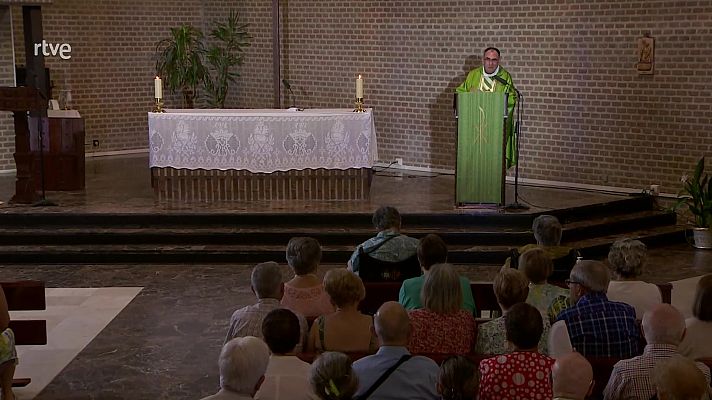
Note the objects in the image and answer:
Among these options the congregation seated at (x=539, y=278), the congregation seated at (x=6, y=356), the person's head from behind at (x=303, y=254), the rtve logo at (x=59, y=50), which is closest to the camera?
the congregation seated at (x=539, y=278)

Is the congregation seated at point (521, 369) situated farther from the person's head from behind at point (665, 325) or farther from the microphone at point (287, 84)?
the microphone at point (287, 84)

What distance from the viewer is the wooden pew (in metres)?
5.87

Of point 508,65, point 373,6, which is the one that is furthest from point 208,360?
point 373,6

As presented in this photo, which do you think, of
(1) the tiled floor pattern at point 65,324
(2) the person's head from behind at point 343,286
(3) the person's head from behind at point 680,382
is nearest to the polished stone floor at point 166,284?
(1) the tiled floor pattern at point 65,324

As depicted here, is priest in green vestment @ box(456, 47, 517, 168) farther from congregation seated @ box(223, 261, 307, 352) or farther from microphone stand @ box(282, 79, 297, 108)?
congregation seated @ box(223, 261, 307, 352)

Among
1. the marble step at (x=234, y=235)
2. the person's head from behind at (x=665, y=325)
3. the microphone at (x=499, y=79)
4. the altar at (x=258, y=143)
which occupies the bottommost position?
the marble step at (x=234, y=235)

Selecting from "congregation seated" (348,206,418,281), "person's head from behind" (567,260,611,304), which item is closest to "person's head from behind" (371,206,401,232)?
"congregation seated" (348,206,418,281)

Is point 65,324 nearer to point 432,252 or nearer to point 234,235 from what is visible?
point 234,235

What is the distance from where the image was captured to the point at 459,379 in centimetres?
357

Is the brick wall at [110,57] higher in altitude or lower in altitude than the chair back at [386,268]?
higher

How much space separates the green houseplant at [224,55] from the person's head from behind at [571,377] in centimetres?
1171

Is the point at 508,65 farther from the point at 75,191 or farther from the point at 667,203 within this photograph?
the point at 75,191

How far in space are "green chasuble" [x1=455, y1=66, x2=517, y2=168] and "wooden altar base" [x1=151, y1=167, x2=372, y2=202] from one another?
1.69 m

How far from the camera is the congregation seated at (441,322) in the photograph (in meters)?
4.77
